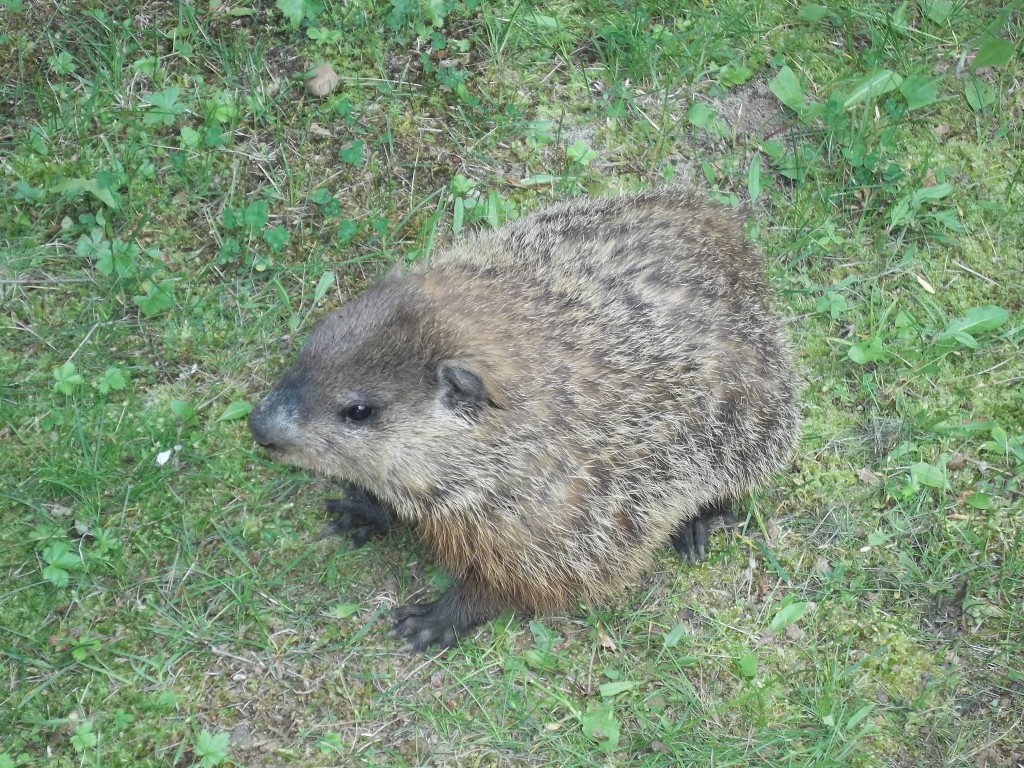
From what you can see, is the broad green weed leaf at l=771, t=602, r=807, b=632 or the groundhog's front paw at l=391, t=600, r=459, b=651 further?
the broad green weed leaf at l=771, t=602, r=807, b=632

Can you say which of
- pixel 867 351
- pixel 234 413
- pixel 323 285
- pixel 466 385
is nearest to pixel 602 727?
pixel 466 385

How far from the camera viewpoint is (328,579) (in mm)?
4184

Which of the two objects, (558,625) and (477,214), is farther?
(477,214)

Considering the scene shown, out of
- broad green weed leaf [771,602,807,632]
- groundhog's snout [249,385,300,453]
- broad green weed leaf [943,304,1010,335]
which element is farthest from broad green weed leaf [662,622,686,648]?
broad green weed leaf [943,304,1010,335]

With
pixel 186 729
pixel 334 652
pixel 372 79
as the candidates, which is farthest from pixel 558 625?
pixel 372 79

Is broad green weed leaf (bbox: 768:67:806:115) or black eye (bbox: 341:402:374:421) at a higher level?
broad green weed leaf (bbox: 768:67:806:115)

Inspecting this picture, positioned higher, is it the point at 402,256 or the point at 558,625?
the point at 402,256

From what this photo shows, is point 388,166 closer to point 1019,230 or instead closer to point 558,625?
point 558,625

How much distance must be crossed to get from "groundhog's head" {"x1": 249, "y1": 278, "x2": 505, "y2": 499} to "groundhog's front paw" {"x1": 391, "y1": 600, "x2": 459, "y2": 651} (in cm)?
78

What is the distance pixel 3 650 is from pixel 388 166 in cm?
283

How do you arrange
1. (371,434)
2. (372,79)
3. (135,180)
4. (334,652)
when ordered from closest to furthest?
(371,434)
(334,652)
(135,180)
(372,79)

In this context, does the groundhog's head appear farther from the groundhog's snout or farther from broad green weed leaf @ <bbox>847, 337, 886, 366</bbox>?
broad green weed leaf @ <bbox>847, 337, 886, 366</bbox>

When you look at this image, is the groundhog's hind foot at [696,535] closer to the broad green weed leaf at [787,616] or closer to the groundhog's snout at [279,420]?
the broad green weed leaf at [787,616]

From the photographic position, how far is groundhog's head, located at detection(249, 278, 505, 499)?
357cm
